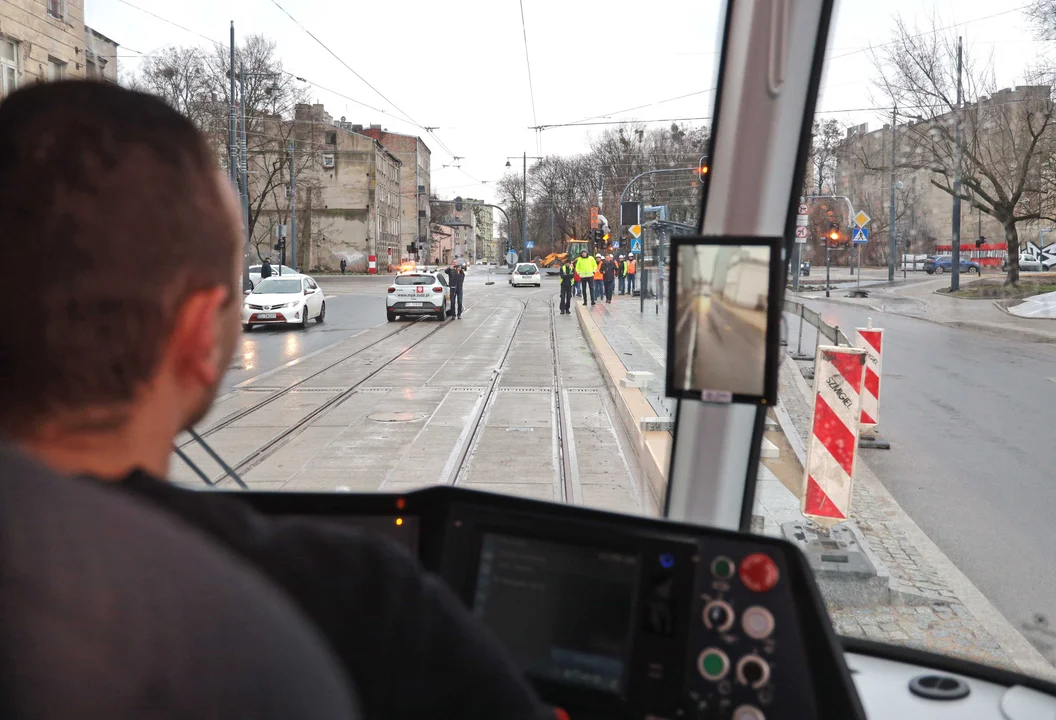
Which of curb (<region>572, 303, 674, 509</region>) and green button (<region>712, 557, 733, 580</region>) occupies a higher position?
green button (<region>712, 557, 733, 580</region>)

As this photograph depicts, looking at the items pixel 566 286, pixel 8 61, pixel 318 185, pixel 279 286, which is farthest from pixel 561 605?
pixel 566 286

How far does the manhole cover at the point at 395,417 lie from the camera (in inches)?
353

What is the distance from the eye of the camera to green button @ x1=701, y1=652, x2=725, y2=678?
1481 millimetres

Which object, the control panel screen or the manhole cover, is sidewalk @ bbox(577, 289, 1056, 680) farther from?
the manhole cover

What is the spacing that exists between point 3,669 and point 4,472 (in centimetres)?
13

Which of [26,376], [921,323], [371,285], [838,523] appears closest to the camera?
[26,376]

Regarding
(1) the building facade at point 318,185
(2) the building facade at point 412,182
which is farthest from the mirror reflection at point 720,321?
(2) the building facade at point 412,182

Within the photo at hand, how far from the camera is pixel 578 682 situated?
152cm

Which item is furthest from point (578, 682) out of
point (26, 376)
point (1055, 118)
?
point (1055, 118)

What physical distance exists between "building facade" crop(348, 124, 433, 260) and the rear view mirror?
1907 millimetres

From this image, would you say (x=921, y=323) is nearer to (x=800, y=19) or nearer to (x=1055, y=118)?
(x=1055, y=118)

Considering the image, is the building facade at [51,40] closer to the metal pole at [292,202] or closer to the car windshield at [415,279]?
the metal pole at [292,202]

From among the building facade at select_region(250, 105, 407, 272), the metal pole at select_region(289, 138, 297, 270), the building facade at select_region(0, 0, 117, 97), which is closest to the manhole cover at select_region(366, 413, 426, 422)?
the building facade at select_region(250, 105, 407, 272)

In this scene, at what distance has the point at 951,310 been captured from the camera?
914 inches
